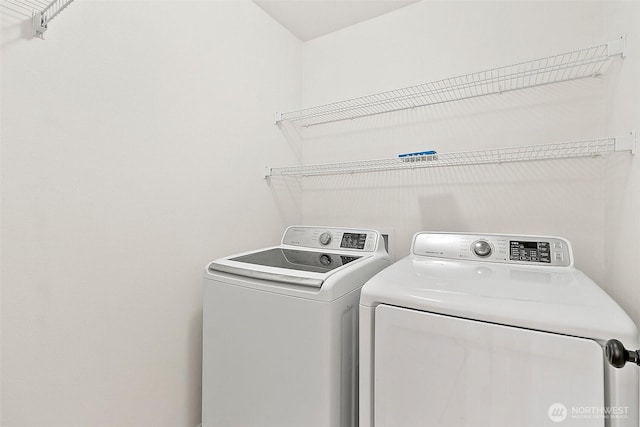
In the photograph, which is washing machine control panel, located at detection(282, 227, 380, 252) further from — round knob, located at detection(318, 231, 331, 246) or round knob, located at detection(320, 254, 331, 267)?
round knob, located at detection(320, 254, 331, 267)

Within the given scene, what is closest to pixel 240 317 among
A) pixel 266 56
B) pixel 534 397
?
pixel 534 397

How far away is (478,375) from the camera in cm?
82

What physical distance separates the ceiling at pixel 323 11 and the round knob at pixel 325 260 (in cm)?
153

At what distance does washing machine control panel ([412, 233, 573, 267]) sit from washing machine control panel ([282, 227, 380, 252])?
0.24 metres

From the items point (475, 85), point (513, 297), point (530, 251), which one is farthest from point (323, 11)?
point (513, 297)

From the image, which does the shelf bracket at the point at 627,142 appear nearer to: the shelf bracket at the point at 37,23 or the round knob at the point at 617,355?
the round knob at the point at 617,355

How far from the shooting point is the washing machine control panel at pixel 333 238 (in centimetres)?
164

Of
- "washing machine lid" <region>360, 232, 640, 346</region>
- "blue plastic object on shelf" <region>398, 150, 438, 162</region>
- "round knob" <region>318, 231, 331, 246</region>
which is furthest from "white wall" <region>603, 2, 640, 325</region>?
"round knob" <region>318, 231, 331, 246</region>

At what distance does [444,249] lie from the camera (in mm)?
1475

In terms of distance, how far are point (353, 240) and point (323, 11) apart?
1.47 m

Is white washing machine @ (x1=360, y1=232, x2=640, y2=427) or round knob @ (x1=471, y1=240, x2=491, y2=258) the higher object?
round knob @ (x1=471, y1=240, x2=491, y2=258)

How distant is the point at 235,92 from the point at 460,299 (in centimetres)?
154

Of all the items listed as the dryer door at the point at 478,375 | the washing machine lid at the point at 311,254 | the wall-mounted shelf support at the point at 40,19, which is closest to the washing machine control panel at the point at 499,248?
the washing machine lid at the point at 311,254

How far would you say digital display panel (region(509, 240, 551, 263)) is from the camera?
4.30ft
